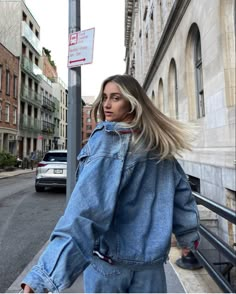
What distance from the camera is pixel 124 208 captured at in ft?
3.96

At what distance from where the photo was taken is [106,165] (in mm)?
1157

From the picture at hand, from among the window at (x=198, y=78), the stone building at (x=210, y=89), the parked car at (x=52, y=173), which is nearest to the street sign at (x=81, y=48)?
the stone building at (x=210, y=89)

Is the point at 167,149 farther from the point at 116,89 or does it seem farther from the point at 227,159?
the point at 227,159

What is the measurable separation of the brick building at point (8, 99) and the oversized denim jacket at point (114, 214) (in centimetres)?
2705

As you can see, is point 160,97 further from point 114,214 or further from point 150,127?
point 114,214

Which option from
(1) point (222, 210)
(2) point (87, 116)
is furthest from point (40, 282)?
(2) point (87, 116)

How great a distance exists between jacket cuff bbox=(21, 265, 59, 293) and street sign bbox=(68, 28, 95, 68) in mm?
2722

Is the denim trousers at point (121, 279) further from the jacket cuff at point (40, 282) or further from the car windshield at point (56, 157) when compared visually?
the car windshield at point (56, 157)

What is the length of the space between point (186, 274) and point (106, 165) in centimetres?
264

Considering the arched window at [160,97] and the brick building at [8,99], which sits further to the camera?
the brick building at [8,99]

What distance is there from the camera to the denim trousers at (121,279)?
1.22 meters

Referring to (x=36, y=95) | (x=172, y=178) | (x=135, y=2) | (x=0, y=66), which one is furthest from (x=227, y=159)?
(x=36, y=95)

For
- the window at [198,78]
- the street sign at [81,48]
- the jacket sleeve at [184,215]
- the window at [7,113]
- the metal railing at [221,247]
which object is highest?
the window at [7,113]

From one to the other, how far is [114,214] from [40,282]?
1.33 ft
